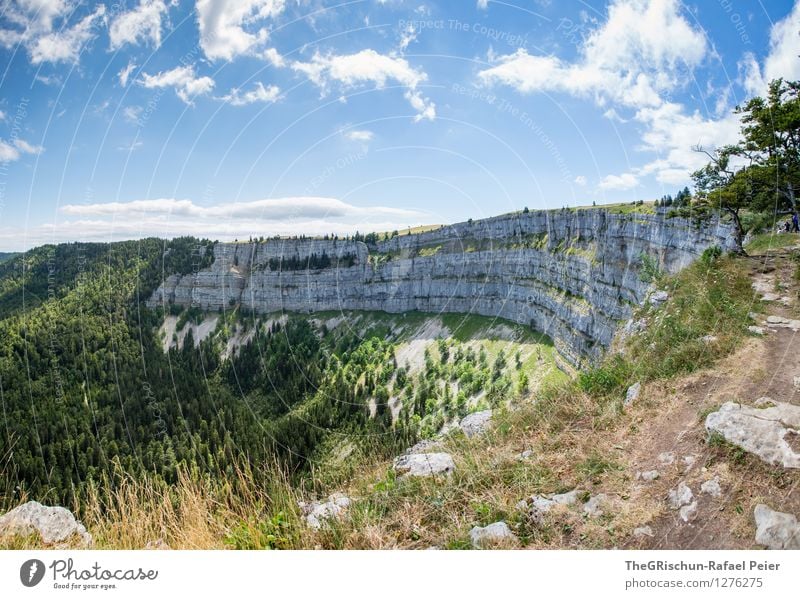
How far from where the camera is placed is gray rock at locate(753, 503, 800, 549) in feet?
14.7

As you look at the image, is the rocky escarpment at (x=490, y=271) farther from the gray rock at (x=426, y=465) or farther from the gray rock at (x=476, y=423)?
the gray rock at (x=426, y=465)

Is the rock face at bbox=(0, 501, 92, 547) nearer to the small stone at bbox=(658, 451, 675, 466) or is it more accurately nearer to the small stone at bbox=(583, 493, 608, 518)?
the small stone at bbox=(583, 493, 608, 518)

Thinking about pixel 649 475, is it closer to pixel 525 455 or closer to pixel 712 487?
pixel 712 487

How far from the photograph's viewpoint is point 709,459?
5711mm

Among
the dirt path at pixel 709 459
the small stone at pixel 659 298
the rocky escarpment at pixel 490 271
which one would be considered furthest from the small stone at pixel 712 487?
the rocky escarpment at pixel 490 271

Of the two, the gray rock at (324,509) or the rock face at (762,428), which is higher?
the rock face at (762,428)

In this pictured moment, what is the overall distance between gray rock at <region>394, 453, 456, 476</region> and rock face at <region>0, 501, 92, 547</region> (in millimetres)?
4758

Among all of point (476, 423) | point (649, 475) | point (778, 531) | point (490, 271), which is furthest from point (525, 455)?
point (490, 271)

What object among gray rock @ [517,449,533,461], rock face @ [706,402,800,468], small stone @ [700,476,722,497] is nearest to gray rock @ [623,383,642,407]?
rock face @ [706,402,800,468]

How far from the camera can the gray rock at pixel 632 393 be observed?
8.03 m

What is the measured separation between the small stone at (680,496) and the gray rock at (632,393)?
2755mm

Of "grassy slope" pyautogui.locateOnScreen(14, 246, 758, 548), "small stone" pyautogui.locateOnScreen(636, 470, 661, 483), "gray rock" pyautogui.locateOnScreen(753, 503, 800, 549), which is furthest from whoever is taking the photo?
"small stone" pyautogui.locateOnScreen(636, 470, 661, 483)
